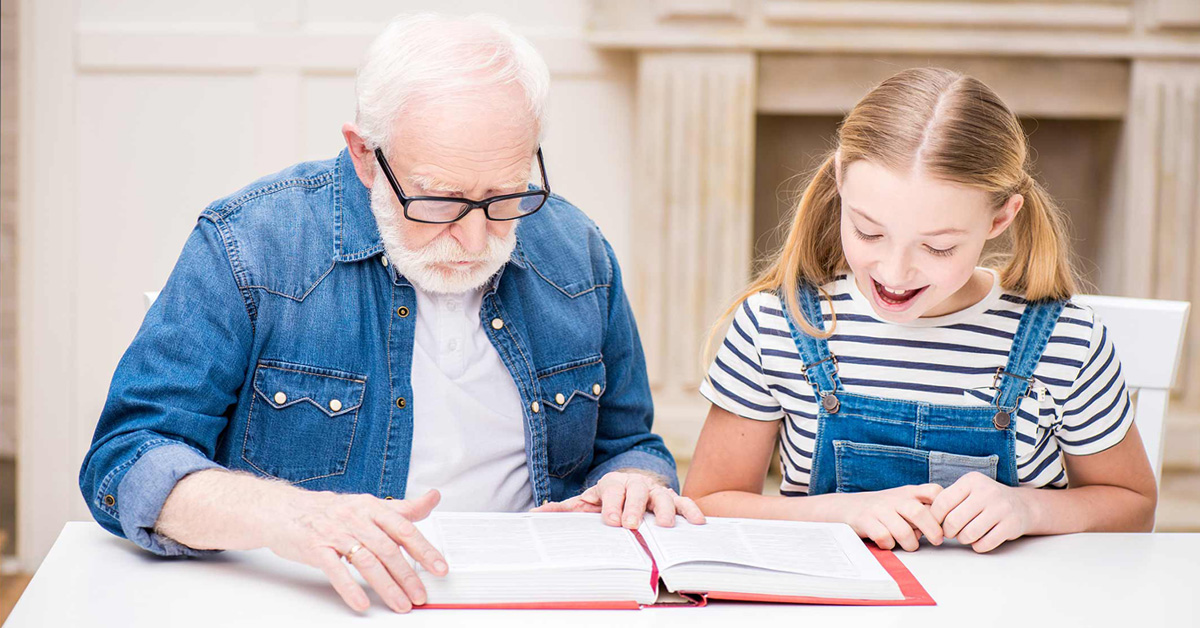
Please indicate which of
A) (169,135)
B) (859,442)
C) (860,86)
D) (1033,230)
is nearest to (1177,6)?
(860,86)

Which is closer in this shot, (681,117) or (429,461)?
(429,461)

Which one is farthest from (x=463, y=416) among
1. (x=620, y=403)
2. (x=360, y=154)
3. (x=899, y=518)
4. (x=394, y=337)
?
(x=899, y=518)

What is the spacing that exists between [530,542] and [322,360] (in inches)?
18.0

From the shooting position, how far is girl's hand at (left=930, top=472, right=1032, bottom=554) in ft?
4.24

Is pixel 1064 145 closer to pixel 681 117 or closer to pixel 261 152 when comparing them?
pixel 681 117

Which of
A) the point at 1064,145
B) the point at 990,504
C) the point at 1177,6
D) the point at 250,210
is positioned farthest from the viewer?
the point at 1064,145

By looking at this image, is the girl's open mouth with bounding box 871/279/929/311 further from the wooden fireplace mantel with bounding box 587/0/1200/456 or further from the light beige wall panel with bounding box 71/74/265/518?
the light beige wall panel with bounding box 71/74/265/518

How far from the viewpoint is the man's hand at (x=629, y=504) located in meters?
1.29

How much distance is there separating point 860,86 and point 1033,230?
6.30 feet

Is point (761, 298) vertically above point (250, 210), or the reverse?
point (250, 210)

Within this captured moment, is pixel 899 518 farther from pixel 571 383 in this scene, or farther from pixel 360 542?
pixel 360 542

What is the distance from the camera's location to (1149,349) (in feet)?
5.33

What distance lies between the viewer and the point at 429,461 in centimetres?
153

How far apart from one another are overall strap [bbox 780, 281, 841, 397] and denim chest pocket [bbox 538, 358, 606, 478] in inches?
11.7
